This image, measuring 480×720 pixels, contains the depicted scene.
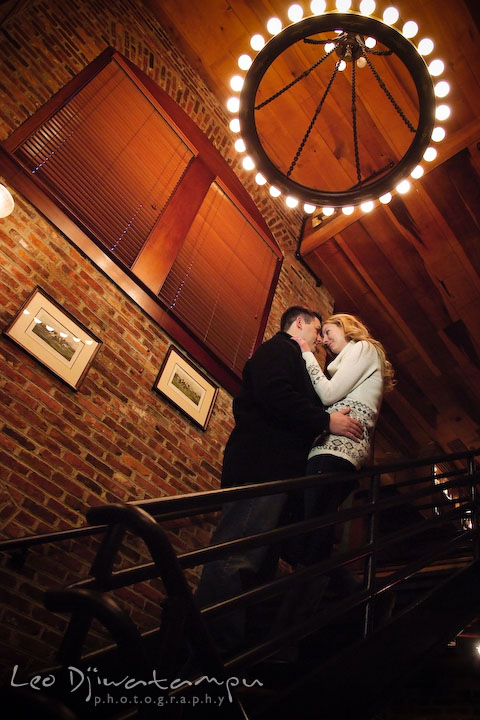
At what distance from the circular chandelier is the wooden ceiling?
2 centimetres

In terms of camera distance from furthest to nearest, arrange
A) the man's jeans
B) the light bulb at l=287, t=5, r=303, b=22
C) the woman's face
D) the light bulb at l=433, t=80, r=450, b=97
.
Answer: the light bulb at l=433, t=80, r=450, b=97, the light bulb at l=287, t=5, r=303, b=22, the woman's face, the man's jeans

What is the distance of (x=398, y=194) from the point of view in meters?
5.92

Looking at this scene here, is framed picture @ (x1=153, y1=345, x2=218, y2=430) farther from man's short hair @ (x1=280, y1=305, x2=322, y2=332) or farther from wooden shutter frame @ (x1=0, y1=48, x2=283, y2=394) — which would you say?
man's short hair @ (x1=280, y1=305, x2=322, y2=332)

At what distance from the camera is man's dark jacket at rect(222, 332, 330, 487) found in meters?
2.03

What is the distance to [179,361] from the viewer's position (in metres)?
3.90

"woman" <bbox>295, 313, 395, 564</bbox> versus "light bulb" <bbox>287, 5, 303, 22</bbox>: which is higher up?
"light bulb" <bbox>287, 5, 303, 22</bbox>

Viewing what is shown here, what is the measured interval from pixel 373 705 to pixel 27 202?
3445 millimetres

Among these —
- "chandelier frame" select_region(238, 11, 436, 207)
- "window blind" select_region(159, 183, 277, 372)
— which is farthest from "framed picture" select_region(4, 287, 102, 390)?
"chandelier frame" select_region(238, 11, 436, 207)

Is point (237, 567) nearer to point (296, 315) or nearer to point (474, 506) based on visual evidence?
point (296, 315)

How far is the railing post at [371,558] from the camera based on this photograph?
1.83m

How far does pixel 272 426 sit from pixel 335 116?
529 cm

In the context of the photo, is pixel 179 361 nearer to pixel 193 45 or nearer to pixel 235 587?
pixel 235 587

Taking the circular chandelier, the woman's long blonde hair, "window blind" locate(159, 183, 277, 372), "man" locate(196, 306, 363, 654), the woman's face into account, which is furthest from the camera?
"window blind" locate(159, 183, 277, 372)

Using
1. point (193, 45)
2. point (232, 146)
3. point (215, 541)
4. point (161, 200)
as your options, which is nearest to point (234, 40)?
point (193, 45)
